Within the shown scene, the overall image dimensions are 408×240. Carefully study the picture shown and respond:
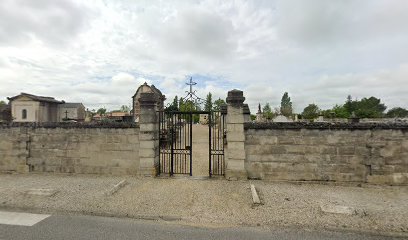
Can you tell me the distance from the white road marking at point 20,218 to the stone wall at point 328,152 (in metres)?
5.67

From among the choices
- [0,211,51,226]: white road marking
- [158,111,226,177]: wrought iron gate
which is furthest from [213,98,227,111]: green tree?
[0,211,51,226]: white road marking

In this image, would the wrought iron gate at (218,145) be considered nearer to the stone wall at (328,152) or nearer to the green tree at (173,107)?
the stone wall at (328,152)

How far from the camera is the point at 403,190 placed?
6.81 meters

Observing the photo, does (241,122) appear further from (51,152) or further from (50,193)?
(51,152)

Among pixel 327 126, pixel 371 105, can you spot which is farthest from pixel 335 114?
pixel 327 126

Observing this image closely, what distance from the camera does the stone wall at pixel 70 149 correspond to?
27.4ft

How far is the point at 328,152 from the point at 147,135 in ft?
19.4

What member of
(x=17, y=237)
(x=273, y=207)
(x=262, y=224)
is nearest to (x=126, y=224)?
(x=17, y=237)

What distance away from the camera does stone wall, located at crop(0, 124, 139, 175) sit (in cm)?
834

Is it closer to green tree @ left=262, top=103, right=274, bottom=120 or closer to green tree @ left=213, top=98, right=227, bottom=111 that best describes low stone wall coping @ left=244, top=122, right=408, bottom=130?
green tree @ left=213, top=98, right=227, bottom=111

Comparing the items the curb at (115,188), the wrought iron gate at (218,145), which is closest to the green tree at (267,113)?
the wrought iron gate at (218,145)

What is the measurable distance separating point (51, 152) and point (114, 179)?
2.87m

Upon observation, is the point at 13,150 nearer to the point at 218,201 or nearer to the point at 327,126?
the point at 218,201

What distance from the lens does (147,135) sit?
319 inches
